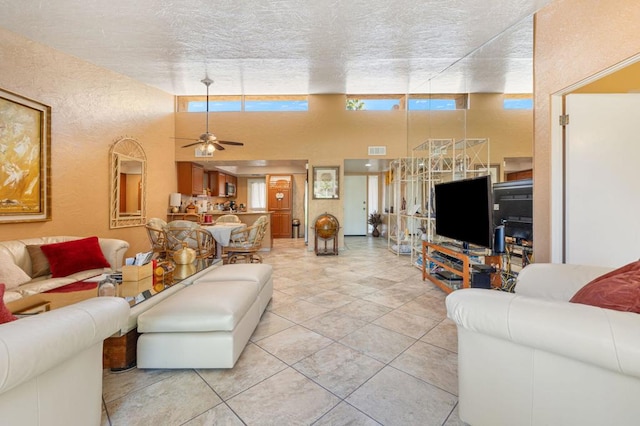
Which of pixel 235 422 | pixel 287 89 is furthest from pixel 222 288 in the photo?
pixel 287 89

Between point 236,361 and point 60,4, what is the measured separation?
4.00 m

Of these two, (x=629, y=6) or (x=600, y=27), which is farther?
(x=600, y=27)

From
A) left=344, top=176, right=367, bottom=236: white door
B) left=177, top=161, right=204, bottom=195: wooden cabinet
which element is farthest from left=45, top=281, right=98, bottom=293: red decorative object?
left=344, top=176, right=367, bottom=236: white door

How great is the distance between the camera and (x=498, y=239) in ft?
8.57

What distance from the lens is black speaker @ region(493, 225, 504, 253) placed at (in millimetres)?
2602

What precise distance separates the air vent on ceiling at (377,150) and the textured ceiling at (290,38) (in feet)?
4.88

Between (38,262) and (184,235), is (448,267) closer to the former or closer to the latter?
(184,235)

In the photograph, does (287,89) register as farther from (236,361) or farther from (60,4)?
(236,361)

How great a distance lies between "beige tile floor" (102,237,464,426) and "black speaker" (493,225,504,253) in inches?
33.7

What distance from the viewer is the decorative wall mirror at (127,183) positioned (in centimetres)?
426

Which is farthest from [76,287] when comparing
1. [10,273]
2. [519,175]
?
[519,175]

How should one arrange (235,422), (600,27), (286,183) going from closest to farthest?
(235,422) → (600,27) → (286,183)

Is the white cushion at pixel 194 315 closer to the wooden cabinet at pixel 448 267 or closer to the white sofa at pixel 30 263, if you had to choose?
the white sofa at pixel 30 263

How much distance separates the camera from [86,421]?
1101mm
